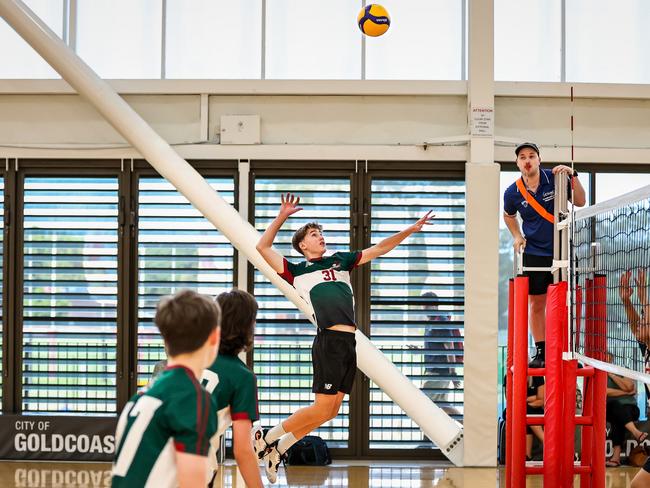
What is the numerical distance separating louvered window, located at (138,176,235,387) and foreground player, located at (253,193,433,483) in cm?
287

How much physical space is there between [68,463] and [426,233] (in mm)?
4118

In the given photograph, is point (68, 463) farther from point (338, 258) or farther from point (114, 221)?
point (338, 258)

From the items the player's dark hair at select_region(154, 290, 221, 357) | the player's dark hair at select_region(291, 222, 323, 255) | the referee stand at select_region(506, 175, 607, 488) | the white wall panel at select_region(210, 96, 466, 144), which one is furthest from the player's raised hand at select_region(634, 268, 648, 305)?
the white wall panel at select_region(210, 96, 466, 144)

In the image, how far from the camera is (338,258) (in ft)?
20.2

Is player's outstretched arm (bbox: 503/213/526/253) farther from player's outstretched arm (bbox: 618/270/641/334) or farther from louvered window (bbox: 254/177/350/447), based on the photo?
louvered window (bbox: 254/177/350/447)

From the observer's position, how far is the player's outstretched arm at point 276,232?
553 centimetres

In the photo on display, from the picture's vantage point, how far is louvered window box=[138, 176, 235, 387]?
8.84m

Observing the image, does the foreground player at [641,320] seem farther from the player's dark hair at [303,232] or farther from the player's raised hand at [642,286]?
the player's dark hair at [303,232]

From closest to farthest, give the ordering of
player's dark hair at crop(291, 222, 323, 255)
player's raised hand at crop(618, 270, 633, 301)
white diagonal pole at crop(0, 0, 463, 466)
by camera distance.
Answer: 1. player's raised hand at crop(618, 270, 633, 301)
2. player's dark hair at crop(291, 222, 323, 255)
3. white diagonal pole at crop(0, 0, 463, 466)

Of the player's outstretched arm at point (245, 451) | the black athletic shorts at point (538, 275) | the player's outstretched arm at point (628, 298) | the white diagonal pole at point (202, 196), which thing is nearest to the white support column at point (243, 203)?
the white diagonal pole at point (202, 196)

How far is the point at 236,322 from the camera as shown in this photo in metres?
3.49

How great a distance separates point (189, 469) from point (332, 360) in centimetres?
366

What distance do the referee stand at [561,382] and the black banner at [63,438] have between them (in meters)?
4.19

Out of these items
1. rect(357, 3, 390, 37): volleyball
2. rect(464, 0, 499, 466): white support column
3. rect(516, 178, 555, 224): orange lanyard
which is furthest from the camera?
rect(464, 0, 499, 466): white support column
